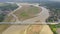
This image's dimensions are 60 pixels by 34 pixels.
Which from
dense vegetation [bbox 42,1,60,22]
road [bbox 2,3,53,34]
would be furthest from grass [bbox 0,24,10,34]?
dense vegetation [bbox 42,1,60,22]

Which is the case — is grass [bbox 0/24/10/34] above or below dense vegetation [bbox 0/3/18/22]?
below

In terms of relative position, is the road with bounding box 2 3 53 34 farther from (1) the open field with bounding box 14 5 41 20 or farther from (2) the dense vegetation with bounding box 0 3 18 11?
(2) the dense vegetation with bounding box 0 3 18 11

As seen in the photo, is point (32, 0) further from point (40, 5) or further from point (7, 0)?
point (7, 0)

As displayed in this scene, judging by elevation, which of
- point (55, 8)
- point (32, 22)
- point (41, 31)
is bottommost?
point (41, 31)

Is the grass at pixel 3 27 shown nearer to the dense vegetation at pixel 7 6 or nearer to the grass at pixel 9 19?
the grass at pixel 9 19

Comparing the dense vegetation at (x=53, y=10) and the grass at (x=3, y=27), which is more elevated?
the dense vegetation at (x=53, y=10)

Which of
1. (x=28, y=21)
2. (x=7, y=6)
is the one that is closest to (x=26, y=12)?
(x=28, y=21)

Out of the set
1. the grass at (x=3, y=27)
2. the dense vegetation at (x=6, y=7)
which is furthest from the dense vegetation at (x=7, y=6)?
the grass at (x=3, y=27)

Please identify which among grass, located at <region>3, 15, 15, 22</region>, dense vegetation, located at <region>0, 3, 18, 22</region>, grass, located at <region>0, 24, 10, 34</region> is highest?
dense vegetation, located at <region>0, 3, 18, 22</region>

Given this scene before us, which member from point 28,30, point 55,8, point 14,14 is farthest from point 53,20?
point 14,14
